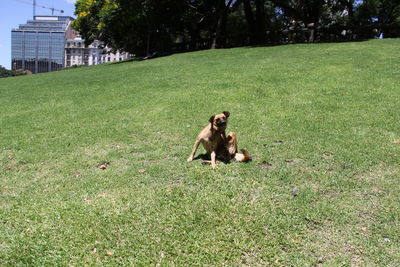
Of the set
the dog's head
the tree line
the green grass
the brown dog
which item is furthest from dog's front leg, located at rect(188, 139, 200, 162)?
the tree line

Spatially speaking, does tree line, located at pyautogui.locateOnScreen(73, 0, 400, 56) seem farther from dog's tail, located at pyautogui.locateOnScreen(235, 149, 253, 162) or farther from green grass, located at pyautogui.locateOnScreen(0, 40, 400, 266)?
dog's tail, located at pyautogui.locateOnScreen(235, 149, 253, 162)

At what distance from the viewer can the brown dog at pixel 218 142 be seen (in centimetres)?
514

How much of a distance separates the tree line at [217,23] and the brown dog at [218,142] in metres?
23.1

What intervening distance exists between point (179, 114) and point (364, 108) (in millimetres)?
4957

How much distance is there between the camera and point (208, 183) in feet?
16.1

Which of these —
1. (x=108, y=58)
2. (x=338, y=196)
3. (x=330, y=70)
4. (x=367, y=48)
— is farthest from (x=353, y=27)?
(x=108, y=58)

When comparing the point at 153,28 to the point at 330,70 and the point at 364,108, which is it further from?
the point at 364,108

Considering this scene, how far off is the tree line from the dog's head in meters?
23.5

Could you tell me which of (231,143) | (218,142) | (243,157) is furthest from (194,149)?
(243,157)

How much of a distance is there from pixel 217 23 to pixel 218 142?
2765 centimetres

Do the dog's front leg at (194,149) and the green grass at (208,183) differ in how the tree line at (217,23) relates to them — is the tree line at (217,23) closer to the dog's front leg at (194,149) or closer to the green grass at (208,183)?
the green grass at (208,183)

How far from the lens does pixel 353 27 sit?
25.4m

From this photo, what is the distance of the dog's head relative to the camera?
5.04 m

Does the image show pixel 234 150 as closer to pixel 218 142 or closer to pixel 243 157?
pixel 243 157
